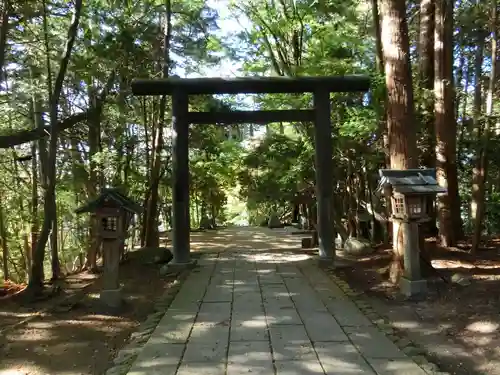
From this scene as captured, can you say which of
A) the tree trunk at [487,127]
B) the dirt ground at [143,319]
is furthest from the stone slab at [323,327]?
the tree trunk at [487,127]

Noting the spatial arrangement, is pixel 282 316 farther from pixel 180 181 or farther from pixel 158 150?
pixel 158 150

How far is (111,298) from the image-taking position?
5523 millimetres

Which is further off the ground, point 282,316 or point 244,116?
point 244,116

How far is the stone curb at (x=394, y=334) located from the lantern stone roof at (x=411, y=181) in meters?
1.42

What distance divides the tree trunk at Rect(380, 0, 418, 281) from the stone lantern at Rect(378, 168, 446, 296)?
0.45 meters

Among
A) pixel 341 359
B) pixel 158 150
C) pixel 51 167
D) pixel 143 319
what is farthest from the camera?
pixel 158 150

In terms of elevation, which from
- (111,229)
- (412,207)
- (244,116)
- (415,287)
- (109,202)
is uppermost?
(244,116)

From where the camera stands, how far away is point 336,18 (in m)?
11.0

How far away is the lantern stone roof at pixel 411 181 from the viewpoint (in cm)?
556

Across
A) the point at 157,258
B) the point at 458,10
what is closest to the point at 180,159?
the point at 157,258

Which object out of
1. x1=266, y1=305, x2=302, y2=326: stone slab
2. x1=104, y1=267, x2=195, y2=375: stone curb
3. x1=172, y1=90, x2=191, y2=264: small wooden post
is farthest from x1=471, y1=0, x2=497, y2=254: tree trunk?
x1=104, y1=267, x2=195, y2=375: stone curb

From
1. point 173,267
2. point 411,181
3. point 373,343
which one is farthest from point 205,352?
point 173,267

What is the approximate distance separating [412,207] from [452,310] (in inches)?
50.2

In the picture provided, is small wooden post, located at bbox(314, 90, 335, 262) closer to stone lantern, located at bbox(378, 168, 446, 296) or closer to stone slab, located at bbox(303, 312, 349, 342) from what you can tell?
stone lantern, located at bbox(378, 168, 446, 296)
